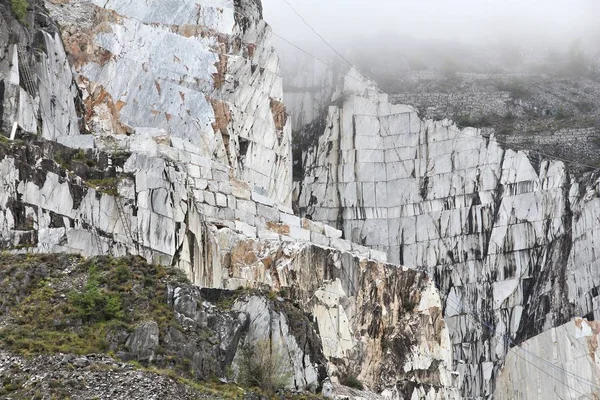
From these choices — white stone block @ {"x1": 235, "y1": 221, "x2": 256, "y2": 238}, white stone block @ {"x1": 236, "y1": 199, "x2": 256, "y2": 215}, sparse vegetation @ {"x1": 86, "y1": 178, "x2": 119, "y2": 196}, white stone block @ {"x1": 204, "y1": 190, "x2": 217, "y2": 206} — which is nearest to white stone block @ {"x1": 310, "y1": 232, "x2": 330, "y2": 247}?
white stone block @ {"x1": 236, "y1": 199, "x2": 256, "y2": 215}

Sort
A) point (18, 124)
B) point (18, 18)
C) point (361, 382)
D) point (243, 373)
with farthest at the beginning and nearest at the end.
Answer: point (361, 382) < point (18, 18) < point (18, 124) < point (243, 373)

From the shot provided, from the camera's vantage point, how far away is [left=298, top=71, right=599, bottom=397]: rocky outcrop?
95.5 meters

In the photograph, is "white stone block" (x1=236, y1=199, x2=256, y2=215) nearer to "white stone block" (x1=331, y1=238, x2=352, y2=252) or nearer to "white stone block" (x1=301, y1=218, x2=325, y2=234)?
"white stone block" (x1=301, y1=218, x2=325, y2=234)

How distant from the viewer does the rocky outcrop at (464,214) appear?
95.5m

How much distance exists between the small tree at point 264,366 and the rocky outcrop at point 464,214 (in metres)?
37.2

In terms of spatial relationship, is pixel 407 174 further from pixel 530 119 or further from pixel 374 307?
pixel 374 307

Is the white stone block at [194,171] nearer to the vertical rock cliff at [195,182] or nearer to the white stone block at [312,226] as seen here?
the vertical rock cliff at [195,182]

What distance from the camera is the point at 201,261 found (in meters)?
73.3

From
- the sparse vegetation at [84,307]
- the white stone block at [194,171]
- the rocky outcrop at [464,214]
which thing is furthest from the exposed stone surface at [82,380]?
the rocky outcrop at [464,214]

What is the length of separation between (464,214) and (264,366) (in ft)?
148

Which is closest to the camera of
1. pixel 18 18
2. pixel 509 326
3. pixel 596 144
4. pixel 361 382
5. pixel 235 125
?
pixel 18 18

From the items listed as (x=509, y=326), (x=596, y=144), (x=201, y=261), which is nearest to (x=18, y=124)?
(x=201, y=261)

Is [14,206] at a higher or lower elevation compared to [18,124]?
lower

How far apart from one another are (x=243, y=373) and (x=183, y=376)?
19.3 feet
